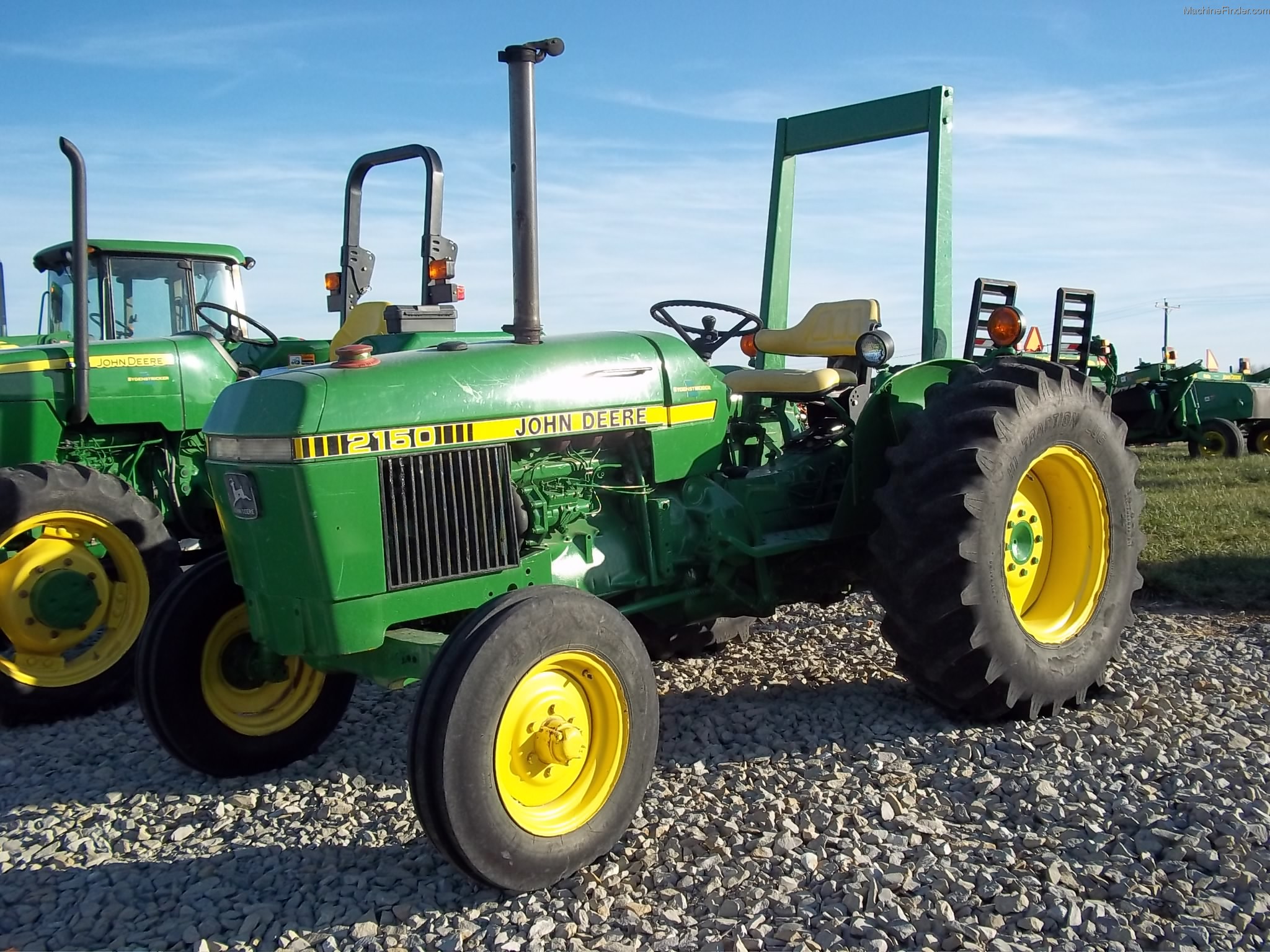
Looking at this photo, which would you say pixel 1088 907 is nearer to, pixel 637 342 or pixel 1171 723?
pixel 1171 723

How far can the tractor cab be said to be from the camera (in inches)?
292

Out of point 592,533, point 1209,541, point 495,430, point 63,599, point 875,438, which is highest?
point 495,430

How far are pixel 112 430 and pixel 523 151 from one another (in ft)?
11.7

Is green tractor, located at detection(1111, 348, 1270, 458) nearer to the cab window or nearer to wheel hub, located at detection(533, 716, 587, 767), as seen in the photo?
the cab window

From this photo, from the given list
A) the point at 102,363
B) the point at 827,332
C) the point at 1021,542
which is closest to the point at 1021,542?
the point at 1021,542

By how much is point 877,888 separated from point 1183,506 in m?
6.89

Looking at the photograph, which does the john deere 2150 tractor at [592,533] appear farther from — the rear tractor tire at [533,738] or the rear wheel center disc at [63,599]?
the rear wheel center disc at [63,599]

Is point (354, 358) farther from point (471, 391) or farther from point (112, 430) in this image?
point (112, 430)

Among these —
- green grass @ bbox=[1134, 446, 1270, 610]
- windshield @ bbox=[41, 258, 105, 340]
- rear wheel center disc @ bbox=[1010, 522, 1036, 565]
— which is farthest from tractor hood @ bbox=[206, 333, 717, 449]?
windshield @ bbox=[41, 258, 105, 340]

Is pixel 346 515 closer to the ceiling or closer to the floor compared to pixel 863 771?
closer to the ceiling

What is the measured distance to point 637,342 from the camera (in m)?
3.74

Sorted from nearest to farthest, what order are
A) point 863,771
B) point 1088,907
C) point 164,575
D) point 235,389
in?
point 1088,907, point 235,389, point 863,771, point 164,575

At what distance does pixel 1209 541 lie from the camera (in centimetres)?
687

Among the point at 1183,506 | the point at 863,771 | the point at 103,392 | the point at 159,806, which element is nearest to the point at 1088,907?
the point at 863,771
